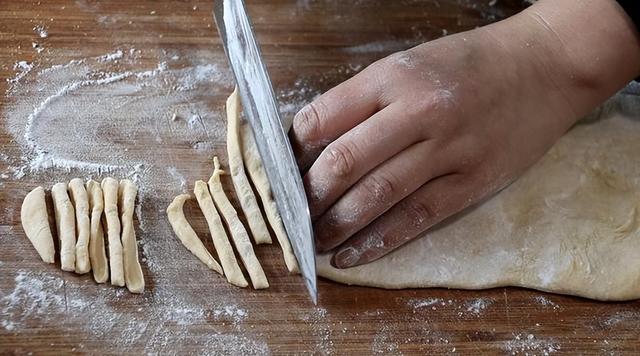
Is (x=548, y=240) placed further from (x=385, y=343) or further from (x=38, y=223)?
(x=38, y=223)

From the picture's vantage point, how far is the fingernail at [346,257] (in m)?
1.34

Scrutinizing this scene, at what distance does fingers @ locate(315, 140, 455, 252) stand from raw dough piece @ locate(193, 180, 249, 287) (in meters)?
0.15

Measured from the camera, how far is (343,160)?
1267 millimetres

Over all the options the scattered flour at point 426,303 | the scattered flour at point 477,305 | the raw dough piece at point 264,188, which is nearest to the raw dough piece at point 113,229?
the raw dough piece at point 264,188

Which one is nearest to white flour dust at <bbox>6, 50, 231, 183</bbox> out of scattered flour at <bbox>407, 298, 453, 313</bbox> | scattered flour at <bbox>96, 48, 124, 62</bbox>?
scattered flour at <bbox>96, 48, 124, 62</bbox>

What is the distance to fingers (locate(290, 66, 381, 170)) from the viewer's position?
134 cm

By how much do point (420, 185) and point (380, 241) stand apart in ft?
0.40

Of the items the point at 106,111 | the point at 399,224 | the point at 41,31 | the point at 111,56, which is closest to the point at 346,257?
the point at 399,224

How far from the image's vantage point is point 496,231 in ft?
4.73

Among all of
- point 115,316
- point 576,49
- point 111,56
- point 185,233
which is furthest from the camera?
point 111,56

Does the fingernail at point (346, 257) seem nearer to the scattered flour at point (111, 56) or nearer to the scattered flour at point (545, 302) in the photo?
the scattered flour at point (545, 302)

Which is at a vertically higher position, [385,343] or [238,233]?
[238,233]

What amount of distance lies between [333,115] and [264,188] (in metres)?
0.22

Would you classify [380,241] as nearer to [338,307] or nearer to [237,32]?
[338,307]
